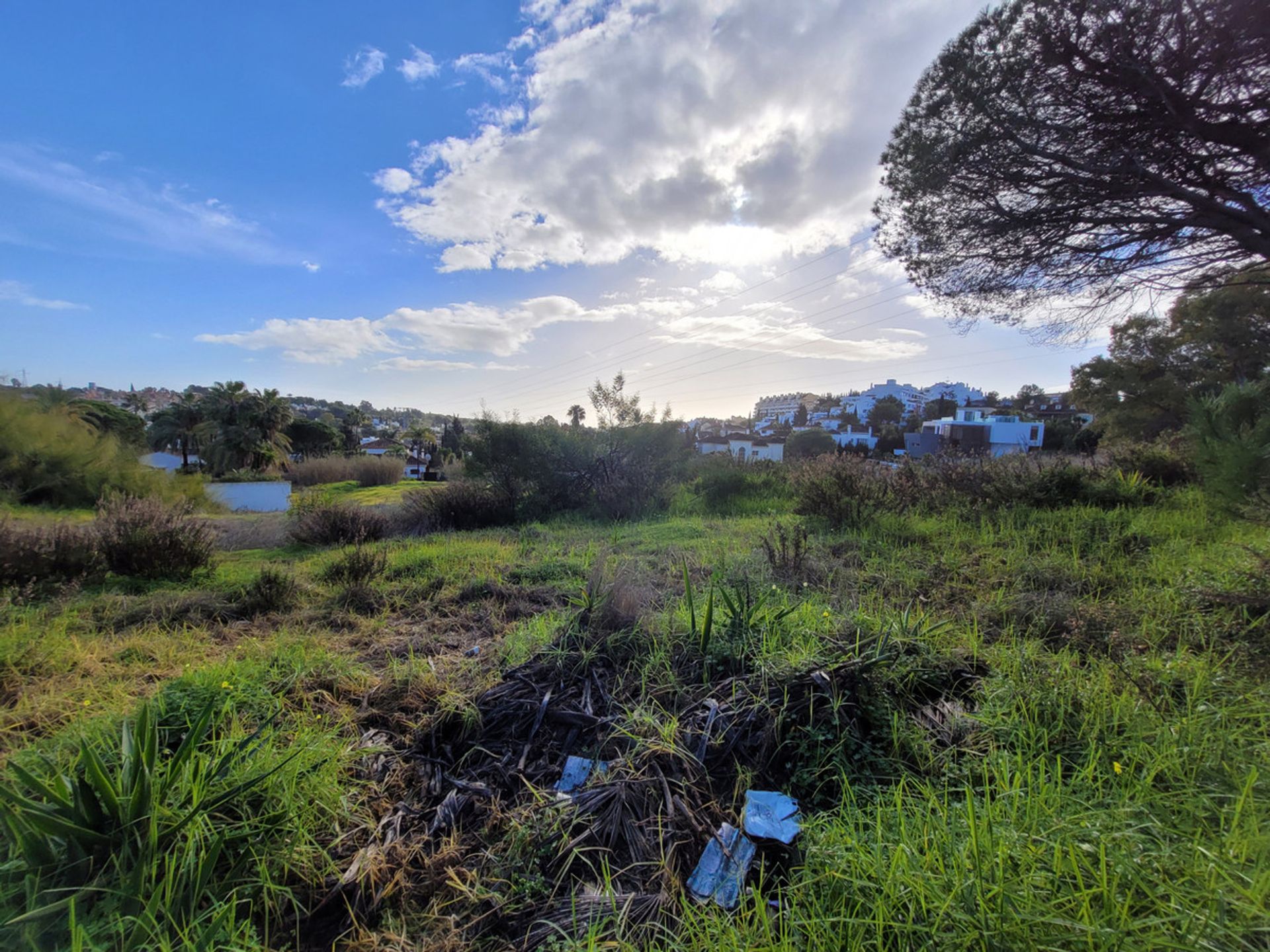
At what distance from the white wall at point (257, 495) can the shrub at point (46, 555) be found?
1675 centimetres

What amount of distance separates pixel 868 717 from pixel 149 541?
24.0 ft

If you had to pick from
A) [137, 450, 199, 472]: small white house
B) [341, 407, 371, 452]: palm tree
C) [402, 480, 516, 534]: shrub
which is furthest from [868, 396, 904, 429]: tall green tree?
[137, 450, 199, 472]: small white house

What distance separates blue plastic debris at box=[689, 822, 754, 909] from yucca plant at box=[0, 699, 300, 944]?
1.26 metres

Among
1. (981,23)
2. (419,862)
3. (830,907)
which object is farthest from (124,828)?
(981,23)

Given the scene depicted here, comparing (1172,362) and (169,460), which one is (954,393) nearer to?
(1172,362)

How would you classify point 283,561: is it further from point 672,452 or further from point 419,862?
point 672,452

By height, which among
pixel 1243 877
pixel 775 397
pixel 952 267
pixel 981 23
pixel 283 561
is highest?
pixel 775 397

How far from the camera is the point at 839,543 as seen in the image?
5.47m

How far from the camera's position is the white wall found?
66.7 feet

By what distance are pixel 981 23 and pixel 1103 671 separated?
8.12 metres

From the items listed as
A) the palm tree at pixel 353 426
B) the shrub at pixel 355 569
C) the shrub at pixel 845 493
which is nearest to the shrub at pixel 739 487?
the shrub at pixel 845 493

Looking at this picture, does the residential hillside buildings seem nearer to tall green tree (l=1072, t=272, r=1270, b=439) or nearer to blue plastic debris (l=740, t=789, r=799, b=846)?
tall green tree (l=1072, t=272, r=1270, b=439)

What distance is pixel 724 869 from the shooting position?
1542 millimetres

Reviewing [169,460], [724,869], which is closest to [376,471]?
[169,460]
